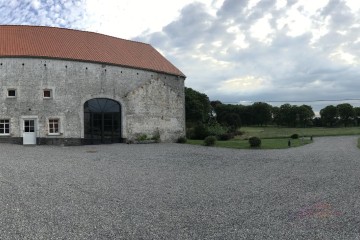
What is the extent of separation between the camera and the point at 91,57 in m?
29.0

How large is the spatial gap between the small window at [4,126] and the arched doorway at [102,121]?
220 inches

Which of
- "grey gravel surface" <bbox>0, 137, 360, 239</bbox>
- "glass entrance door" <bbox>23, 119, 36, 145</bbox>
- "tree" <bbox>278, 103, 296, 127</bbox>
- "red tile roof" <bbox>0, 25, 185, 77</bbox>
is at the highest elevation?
"red tile roof" <bbox>0, 25, 185, 77</bbox>

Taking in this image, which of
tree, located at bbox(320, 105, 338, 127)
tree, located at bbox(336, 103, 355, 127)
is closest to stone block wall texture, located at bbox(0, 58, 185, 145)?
tree, located at bbox(320, 105, 338, 127)

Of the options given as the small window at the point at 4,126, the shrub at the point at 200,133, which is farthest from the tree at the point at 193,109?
the small window at the point at 4,126

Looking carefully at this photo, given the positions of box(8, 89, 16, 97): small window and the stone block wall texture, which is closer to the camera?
the stone block wall texture

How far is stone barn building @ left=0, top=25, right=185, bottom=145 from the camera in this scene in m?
26.0

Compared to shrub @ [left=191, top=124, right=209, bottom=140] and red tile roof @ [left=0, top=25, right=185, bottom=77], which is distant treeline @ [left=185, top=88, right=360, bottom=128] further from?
red tile roof @ [left=0, top=25, right=185, bottom=77]

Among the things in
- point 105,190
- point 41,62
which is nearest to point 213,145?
point 41,62

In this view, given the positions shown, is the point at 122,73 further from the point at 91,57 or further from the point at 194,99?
the point at 194,99

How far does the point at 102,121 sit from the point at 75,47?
6.79 meters

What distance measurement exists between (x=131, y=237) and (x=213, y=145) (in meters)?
22.9

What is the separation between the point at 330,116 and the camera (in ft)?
297

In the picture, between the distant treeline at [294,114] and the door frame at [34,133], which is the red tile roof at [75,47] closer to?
the door frame at [34,133]

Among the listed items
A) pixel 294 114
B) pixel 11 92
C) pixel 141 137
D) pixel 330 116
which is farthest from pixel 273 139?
pixel 330 116
